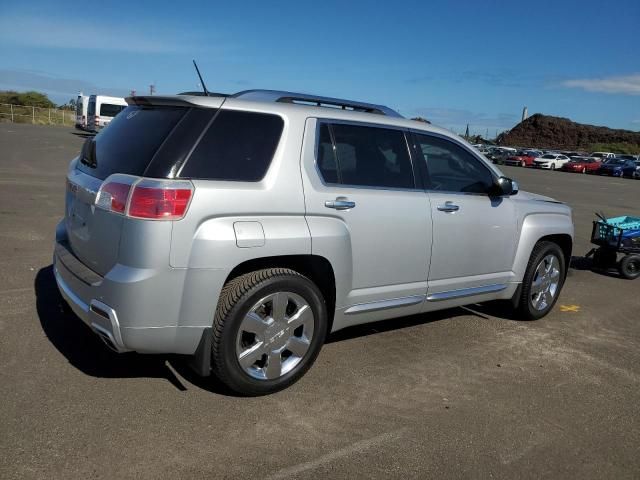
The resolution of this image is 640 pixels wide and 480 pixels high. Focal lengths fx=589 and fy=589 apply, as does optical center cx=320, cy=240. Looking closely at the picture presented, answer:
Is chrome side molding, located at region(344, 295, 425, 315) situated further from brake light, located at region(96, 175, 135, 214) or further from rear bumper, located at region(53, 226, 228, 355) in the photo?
brake light, located at region(96, 175, 135, 214)

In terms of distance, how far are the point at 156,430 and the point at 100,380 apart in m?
0.74

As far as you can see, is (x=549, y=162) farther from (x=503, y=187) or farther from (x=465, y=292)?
(x=465, y=292)

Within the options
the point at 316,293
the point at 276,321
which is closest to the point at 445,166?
the point at 316,293

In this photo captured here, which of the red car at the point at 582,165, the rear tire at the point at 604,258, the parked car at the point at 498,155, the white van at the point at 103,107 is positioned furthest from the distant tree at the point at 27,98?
the rear tire at the point at 604,258

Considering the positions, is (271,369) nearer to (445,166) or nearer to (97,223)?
(97,223)

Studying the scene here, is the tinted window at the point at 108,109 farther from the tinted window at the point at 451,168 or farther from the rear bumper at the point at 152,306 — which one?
the rear bumper at the point at 152,306

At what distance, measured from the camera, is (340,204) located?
3.86 meters

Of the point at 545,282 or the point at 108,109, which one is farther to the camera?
the point at 108,109

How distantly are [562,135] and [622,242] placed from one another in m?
105

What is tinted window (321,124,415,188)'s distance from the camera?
406 centimetres

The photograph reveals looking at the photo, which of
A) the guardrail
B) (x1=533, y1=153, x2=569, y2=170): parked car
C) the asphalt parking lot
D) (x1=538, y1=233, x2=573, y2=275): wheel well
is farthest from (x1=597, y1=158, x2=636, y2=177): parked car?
the guardrail

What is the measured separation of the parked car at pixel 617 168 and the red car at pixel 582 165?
0.85m

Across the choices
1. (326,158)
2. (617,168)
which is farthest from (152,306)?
(617,168)

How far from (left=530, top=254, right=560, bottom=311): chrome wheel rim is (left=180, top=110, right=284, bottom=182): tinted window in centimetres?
313
